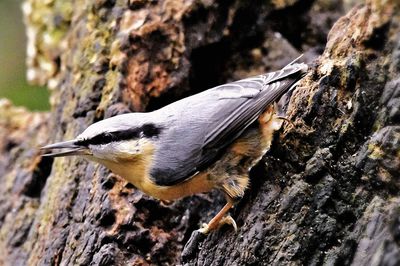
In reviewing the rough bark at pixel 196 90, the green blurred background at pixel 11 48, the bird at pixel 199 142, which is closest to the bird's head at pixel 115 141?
the bird at pixel 199 142

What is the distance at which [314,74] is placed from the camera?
11.3 feet

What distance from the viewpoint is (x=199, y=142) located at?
3.47 metres

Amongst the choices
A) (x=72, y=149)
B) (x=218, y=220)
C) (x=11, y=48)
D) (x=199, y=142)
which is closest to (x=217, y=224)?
(x=218, y=220)

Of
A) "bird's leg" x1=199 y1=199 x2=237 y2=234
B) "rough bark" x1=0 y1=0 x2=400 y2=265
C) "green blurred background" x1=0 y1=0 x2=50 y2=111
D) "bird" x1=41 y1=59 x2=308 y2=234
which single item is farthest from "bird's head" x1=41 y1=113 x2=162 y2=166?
"green blurred background" x1=0 y1=0 x2=50 y2=111

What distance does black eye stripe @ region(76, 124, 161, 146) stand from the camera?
355cm

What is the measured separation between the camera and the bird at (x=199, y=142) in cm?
344

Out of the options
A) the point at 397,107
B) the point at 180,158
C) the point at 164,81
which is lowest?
the point at 397,107

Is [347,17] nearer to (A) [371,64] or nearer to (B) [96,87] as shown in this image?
(A) [371,64]

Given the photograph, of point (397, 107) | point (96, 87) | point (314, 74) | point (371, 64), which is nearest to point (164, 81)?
point (96, 87)

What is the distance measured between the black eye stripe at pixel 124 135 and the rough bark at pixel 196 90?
38cm

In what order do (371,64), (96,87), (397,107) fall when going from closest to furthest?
(397,107) → (371,64) → (96,87)

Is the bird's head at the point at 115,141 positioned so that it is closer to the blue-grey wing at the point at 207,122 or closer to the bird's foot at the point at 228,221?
the blue-grey wing at the point at 207,122

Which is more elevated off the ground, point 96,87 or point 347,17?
point 96,87

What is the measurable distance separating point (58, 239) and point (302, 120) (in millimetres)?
1569
